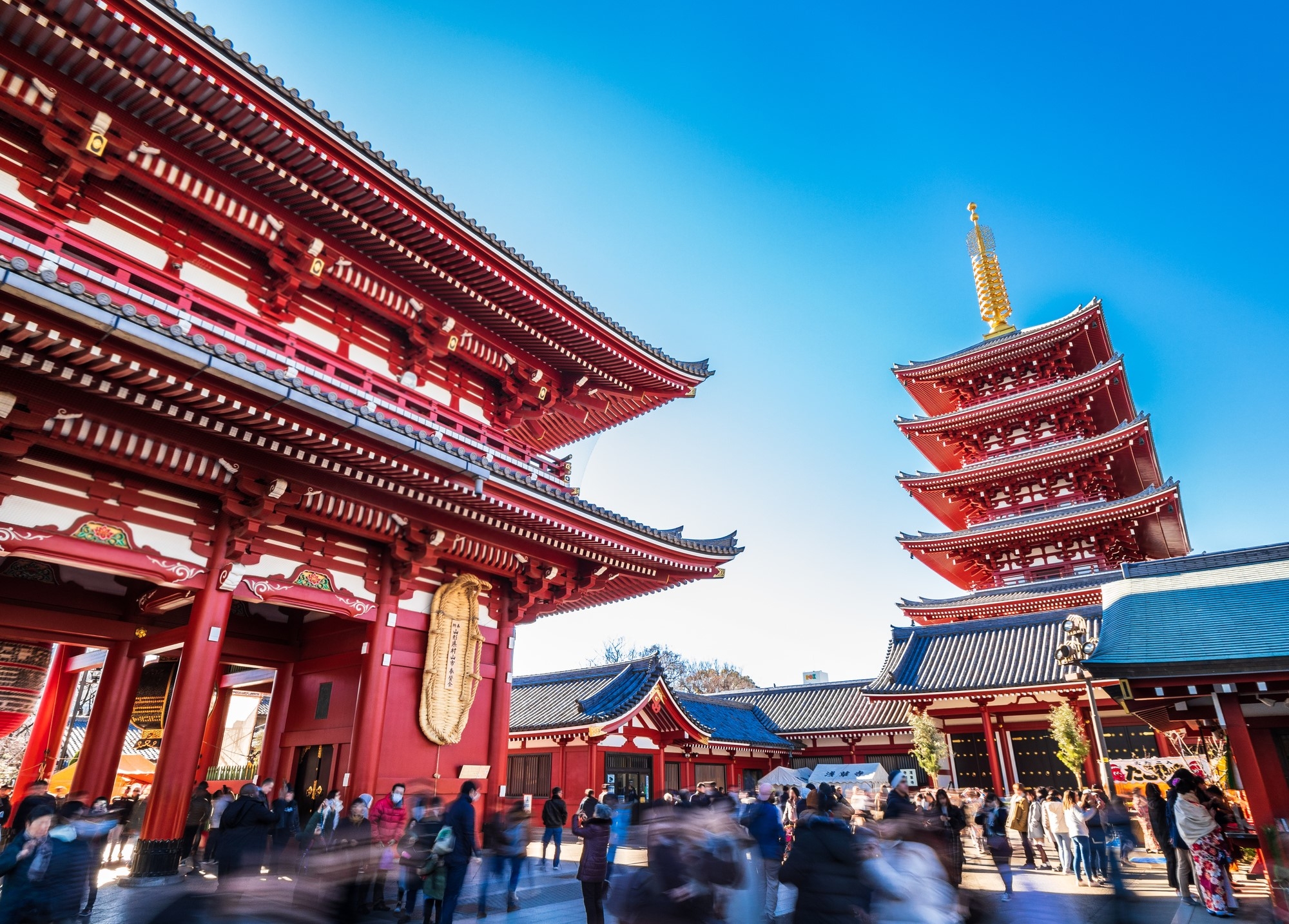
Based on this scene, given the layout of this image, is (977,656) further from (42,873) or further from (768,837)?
(42,873)

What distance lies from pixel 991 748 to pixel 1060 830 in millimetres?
9242

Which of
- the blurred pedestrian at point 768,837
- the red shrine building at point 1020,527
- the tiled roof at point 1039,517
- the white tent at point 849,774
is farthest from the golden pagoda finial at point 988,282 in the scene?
the blurred pedestrian at point 768,837

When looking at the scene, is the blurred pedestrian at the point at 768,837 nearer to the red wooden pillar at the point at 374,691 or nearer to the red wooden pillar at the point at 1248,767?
the red wooden pillar at the point at 374,691

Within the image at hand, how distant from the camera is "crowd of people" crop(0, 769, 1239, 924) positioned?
15.1ft

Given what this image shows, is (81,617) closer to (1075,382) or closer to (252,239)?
(252,239)

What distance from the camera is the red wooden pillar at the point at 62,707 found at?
15.8 metres

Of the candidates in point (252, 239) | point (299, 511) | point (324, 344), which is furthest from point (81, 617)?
point (252, 239)

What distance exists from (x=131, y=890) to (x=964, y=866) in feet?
50.7

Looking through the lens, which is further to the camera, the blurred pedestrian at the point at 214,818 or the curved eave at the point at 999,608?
the curved eave at the point at 999,608

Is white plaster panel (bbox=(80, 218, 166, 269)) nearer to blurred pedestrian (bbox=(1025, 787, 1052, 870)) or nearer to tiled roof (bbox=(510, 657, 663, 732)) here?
Result: tiled roof (bbox=(510, 657, 663, 732))

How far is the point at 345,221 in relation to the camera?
1079 centimetres

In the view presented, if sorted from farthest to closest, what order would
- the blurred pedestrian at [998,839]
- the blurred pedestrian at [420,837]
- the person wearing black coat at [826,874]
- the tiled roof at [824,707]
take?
the tiled roof at [824,707] → the blurred pedestrian at [998,839] → the blurred pedestrian at [420,837] → the person wearing black coat at [826,874]

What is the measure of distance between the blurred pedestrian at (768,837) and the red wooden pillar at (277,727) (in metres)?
8.51

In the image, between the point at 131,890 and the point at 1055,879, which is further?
the point at 1055,879
